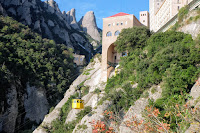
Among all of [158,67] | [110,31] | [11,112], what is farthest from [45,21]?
[158,67]

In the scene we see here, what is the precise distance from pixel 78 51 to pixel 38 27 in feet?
53.6

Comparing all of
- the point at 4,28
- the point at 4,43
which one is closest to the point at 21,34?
the point at 4,28

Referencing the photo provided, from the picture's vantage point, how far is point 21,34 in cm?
4553

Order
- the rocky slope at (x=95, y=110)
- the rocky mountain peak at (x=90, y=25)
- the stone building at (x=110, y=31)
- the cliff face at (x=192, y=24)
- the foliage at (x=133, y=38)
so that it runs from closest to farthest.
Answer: the rocky slope at (x=95, y=110), the cliff face at (x=192, y=24), the foliage at (x=133, y=38), the stone building at (x=110, y=31), the rocky mountain peak at (x=90, y=25)

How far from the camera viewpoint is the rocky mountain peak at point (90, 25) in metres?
100

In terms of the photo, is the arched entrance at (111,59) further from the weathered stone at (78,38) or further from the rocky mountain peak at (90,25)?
the rocky mountain peak at (90,25)

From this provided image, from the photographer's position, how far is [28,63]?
3888cm

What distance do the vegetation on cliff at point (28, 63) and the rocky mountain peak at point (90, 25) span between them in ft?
171

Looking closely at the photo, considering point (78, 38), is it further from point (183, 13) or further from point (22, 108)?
point (183, 13)

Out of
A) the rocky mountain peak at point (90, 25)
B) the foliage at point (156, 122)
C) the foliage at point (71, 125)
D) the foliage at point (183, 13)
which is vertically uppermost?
the rocky mountain peak at point (90, 25)

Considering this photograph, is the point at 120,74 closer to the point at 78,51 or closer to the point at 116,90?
the point at 116,90

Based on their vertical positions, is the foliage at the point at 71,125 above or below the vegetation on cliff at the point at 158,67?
below

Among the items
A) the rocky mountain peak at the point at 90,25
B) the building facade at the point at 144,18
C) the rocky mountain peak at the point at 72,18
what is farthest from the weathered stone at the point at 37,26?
the rocky mountain peak at the point at 90,25

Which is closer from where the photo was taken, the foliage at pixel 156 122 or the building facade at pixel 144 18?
the foliage at pixel 156 122
